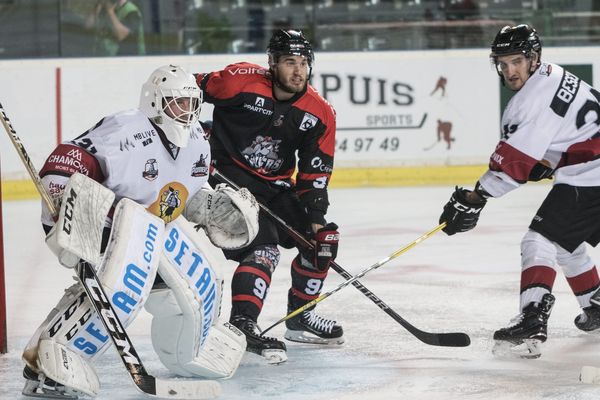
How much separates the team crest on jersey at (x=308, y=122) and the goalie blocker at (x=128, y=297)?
70cm

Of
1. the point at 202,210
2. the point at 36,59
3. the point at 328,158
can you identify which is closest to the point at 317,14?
the point at 36,59

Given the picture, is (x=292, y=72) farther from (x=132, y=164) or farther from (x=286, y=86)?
(x=132, y=164)

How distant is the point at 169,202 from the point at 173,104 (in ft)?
0.83

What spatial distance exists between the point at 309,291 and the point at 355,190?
3.51 meters

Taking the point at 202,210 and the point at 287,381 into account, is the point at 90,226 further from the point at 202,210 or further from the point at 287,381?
the point at 287,381

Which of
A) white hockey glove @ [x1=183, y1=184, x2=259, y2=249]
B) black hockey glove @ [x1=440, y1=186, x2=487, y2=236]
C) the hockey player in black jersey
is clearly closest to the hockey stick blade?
white hockey glove @ [x1=183, y1=184, x2=259, y2=249]

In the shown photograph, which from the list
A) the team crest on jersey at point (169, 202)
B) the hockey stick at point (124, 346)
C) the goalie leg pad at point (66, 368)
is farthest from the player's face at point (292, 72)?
the goalie leg pad at point (66, 368)

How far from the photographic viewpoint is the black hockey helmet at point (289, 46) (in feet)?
11.9

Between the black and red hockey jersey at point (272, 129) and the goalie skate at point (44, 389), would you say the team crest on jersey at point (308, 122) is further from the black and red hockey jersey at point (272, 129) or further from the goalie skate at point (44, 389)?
the goalie skate at point (44, 389)

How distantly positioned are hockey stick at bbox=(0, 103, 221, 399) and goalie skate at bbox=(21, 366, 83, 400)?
0.51 feet

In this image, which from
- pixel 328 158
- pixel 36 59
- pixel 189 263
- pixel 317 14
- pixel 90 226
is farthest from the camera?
pixel 317 14

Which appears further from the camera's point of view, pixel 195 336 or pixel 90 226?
pixel 195 336

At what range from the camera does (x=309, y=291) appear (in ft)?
12.6

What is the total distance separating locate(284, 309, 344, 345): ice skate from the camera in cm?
377
